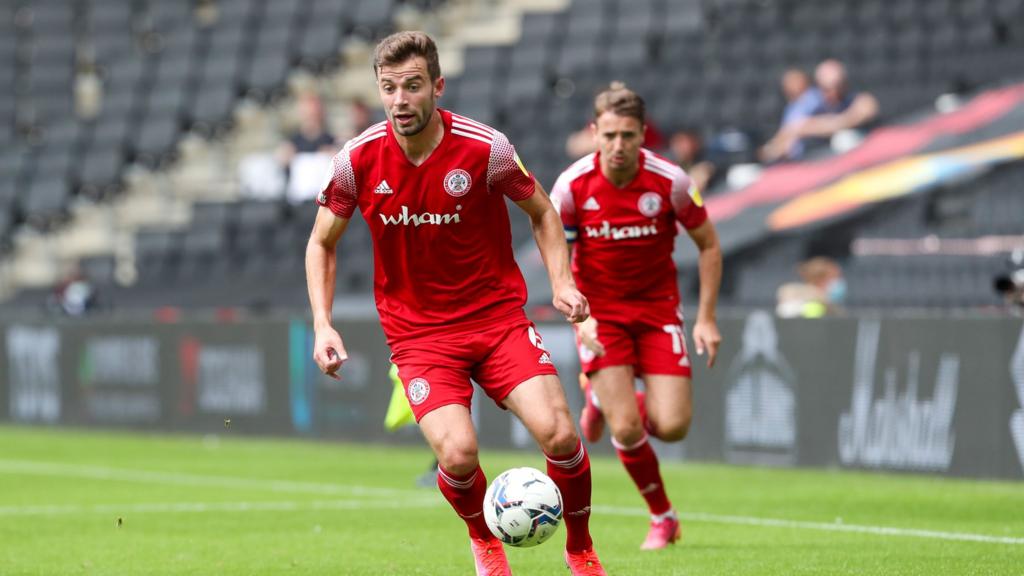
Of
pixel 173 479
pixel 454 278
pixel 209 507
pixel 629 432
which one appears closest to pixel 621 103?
pixel 629 432

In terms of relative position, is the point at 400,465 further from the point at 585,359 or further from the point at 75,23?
the point at 75,23

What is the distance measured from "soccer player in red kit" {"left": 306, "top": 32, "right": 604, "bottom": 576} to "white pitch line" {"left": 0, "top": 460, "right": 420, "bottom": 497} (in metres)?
5.80

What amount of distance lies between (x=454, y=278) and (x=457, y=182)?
43 centimetres

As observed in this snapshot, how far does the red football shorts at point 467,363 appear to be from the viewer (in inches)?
302

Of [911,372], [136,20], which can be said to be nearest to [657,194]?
[911,372]

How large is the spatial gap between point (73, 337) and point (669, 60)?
793cm

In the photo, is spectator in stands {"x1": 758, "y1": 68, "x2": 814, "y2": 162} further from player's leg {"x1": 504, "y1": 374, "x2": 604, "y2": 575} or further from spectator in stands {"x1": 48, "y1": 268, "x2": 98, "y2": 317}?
player's leg {"x1": 504, "y1": 374, "x2": 604, "y2": 575}

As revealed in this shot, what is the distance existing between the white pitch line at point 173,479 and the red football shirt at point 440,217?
585 cm

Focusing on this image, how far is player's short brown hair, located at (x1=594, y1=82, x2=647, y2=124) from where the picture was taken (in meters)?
9.60

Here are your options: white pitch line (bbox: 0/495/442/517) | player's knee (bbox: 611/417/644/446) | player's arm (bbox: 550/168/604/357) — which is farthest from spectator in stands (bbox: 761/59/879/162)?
player's knee (bbox: 611/417/644/446)

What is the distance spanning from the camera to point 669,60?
22.9 m

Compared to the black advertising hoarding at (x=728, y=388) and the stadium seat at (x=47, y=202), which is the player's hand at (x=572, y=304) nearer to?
the black advertising hoarding at (x=728, y=388)

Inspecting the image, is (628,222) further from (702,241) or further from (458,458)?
(458,458)

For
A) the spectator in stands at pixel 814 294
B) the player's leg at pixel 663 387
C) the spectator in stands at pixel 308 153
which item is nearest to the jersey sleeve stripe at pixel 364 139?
the player's leg at pixel 663 387
